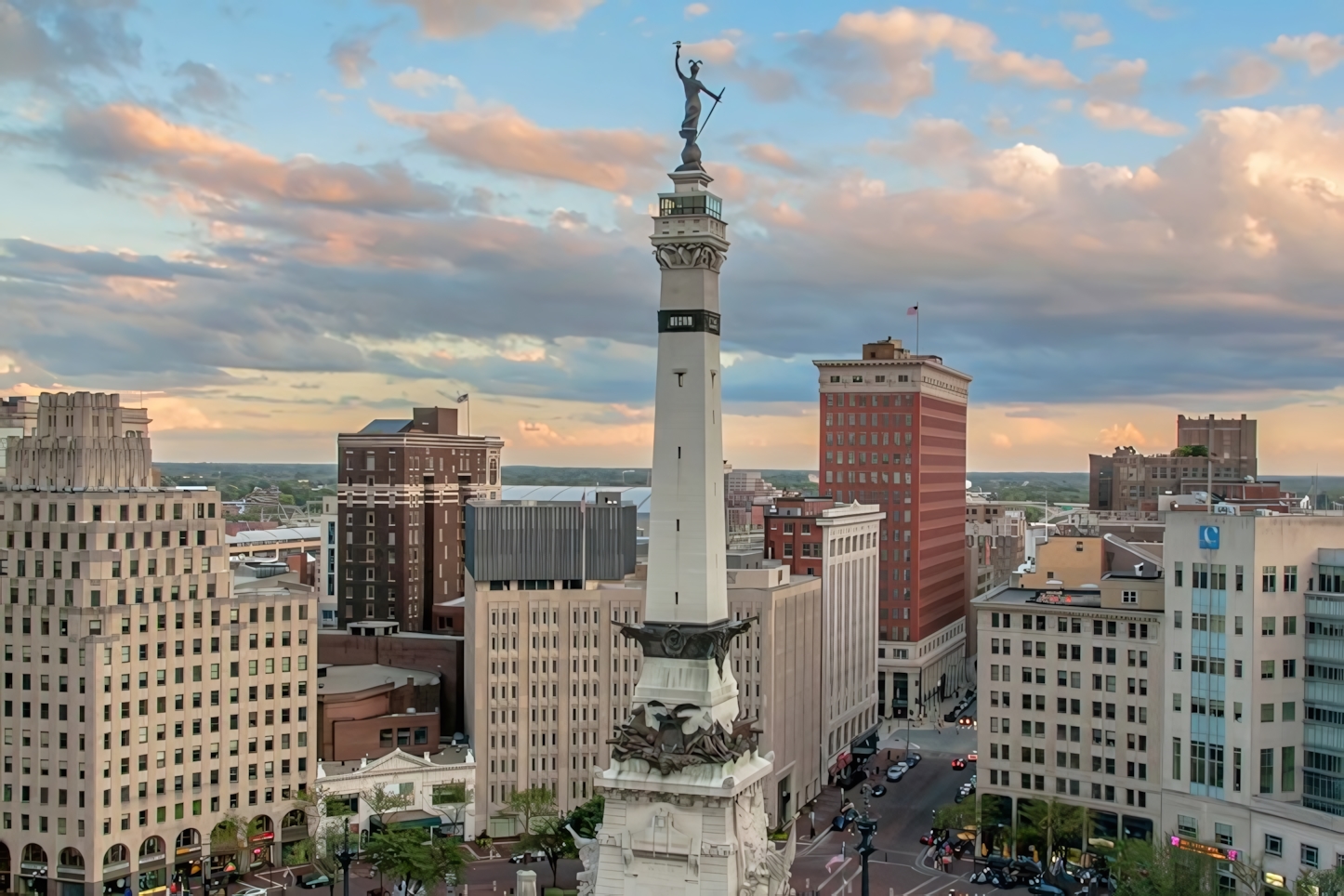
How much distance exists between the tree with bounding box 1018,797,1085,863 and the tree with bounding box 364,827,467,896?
1931 inches

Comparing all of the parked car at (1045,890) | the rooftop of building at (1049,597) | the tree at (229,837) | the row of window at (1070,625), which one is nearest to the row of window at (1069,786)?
the row of window at (1070,625)

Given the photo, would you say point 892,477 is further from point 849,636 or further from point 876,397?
point 849,636

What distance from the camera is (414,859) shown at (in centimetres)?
10238

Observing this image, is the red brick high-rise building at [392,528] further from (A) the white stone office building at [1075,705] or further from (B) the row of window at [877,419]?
(A) the white stone office building at [1075,705]

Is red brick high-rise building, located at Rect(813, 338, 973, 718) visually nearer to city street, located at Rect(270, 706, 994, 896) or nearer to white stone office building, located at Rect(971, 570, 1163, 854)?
city street, located at Rect(270, 706, 994, 896)

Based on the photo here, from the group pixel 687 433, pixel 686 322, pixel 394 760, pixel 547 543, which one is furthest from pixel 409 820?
pixel 686 322

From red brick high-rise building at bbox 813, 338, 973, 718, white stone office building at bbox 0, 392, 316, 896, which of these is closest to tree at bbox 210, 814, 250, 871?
white stone office building at bbox 0, 392, 316, 896

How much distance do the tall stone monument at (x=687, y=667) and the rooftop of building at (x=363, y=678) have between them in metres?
62.3

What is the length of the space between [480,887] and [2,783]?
40744mm

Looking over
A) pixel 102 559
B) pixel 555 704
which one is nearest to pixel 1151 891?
pixel 555 704

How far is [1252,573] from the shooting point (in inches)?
4247

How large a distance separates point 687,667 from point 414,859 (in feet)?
111

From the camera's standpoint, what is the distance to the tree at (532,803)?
396ft

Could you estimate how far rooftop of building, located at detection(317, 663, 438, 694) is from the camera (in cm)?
14000
